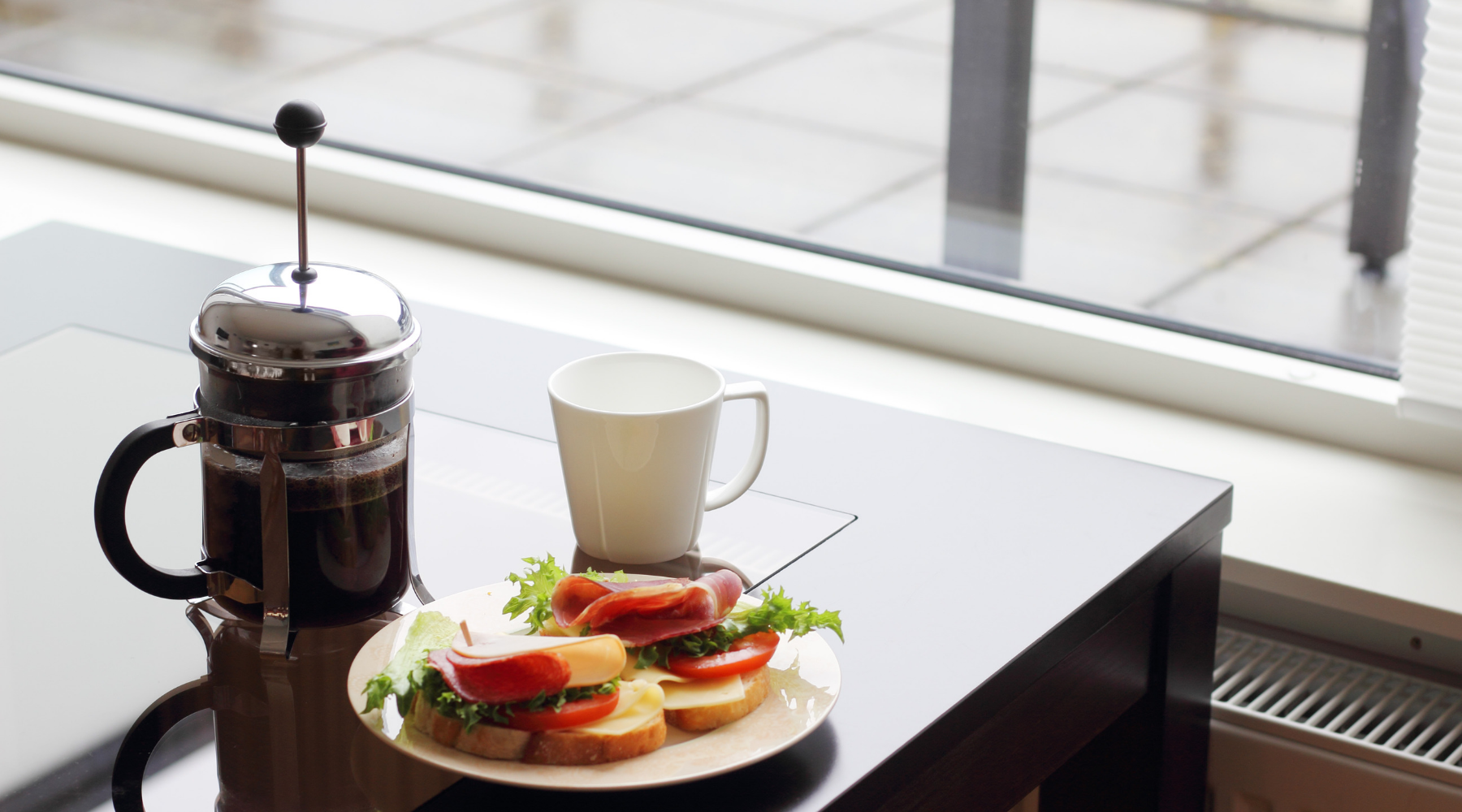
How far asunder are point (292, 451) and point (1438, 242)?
91cm

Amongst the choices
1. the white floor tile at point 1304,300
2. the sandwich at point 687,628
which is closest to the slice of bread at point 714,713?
the sandwich at point 687,628

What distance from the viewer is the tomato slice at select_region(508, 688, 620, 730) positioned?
646 millimetres

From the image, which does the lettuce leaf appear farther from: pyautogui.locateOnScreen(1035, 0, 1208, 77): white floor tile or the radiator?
pyautogui.locateOnScreen(1035, 0, 1208, 77): white floor tile

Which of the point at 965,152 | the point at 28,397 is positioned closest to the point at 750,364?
the point at 965,152

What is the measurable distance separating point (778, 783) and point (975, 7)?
1.02m

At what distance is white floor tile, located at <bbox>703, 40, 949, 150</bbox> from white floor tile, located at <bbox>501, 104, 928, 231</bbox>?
25mm

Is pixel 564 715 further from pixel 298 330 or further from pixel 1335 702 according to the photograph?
pixel 1335 702

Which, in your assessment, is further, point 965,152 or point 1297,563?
point 965,152

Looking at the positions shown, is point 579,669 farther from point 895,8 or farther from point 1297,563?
point 895,8

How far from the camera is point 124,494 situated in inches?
29.7

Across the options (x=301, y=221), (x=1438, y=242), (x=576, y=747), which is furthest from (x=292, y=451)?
(x=1438, y=242)

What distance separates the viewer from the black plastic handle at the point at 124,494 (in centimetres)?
74

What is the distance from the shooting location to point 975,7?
1515mm

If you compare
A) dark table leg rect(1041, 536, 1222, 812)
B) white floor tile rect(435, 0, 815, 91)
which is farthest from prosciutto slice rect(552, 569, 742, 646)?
white floor tile rect(435, 0, 815, 91)
